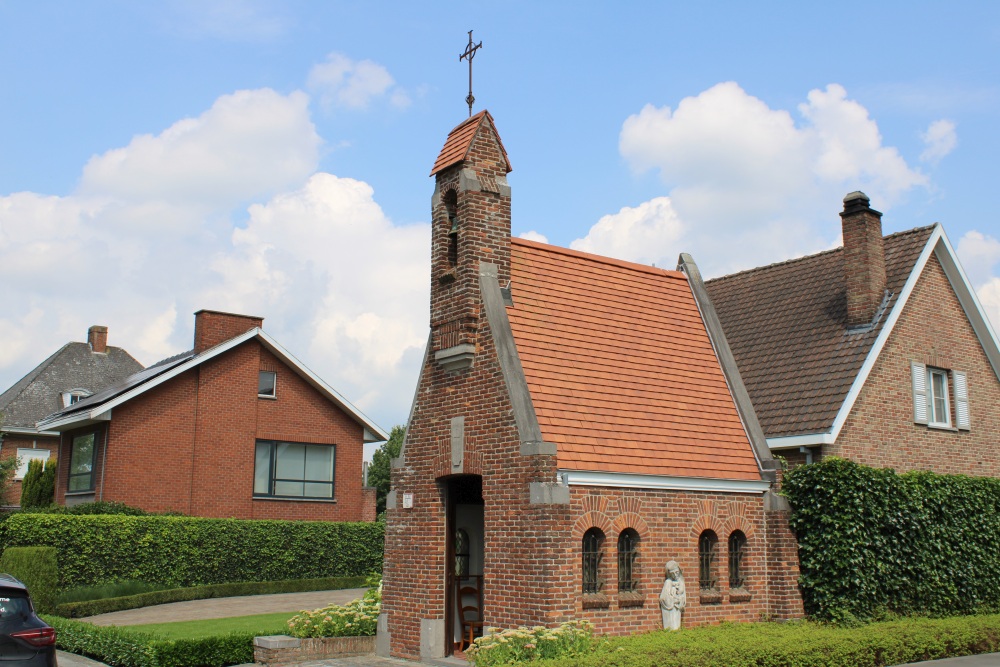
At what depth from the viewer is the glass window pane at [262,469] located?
31.9m

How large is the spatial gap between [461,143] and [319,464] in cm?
1954

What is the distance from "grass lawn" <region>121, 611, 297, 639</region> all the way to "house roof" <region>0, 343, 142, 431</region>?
28.1 meters

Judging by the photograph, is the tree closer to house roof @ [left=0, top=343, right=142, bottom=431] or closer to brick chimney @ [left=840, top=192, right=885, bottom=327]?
house roof @ [left=0, top=343, right=142, bottom=431]

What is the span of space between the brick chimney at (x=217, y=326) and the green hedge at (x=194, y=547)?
7048mm

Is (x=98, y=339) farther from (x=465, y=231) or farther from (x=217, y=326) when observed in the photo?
(x=465, y=231)

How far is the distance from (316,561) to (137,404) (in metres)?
7.35

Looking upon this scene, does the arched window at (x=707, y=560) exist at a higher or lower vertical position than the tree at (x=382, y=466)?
lower

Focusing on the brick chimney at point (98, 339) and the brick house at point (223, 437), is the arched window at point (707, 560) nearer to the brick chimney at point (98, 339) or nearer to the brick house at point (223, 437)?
the brick house at point (223, 437)

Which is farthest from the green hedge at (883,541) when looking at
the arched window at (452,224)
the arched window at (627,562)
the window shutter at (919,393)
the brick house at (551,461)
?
the arched window at (452,224)

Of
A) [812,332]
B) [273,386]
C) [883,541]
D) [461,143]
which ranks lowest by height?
[883,541]

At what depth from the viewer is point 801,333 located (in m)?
20.5

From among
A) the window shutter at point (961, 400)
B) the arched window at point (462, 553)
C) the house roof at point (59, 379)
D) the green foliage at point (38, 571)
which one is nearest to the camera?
the arched window at point (462, 553)

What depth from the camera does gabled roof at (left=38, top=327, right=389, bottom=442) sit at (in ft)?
94.6

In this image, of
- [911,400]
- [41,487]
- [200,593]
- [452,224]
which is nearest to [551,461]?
[452,224]
